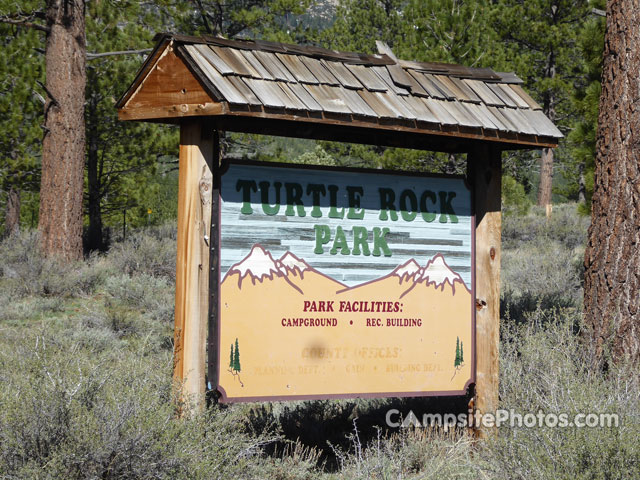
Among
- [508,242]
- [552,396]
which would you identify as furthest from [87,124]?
[552,396]

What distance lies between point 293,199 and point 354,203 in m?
0.41

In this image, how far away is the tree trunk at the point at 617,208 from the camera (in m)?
5.39

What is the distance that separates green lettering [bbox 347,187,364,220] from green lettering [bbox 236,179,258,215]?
636 mm

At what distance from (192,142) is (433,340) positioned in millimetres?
1975

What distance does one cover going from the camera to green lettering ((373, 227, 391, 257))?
462 cm

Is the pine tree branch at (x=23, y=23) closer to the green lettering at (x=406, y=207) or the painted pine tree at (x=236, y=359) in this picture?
the green lettering at (x=406, y=207)

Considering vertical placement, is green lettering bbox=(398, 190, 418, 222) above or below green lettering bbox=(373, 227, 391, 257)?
above

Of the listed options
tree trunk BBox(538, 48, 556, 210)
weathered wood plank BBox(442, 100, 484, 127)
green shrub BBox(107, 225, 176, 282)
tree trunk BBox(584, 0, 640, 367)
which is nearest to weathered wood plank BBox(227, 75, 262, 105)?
weathered wood plank BBox(442, 100, 484, 127)

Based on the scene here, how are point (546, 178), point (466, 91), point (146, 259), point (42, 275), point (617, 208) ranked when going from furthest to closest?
1. point (546, 178)
2. point (146, 259)
3. point (42, 275)
4. point (617, 208)
5. point (466, 91)

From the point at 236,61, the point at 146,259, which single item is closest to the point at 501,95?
the point at 236,61

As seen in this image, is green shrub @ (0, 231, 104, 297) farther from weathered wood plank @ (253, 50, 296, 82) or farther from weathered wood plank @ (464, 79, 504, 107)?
weathered wood plank @ (464, 79, 504, 107)

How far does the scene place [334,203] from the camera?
4516 mm

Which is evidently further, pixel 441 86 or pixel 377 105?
pixel 441 86

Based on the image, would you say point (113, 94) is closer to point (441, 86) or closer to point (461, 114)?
point (441, 86)
